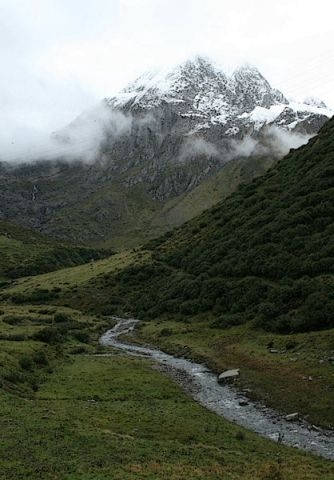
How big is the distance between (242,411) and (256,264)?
45920mm

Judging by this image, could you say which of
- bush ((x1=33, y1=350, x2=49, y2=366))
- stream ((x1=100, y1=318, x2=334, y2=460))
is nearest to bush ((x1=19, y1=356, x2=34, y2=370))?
bush ((x1=33, y1=350, x2=49, y2=366))

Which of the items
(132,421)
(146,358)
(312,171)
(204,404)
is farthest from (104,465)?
(312,171)

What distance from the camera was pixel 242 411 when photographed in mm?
46531

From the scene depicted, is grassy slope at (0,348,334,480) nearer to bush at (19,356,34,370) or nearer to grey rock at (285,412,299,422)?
bush at (19,356,34,370)

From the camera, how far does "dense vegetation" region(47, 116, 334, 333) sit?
7388cm

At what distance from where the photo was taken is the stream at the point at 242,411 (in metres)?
38.1

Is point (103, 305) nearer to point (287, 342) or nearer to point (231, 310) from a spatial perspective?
point (231, 310)

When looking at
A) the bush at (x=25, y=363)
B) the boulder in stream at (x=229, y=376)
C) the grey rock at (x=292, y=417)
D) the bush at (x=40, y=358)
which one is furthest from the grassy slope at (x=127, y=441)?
the boulder in stream at (x=229, y=376)

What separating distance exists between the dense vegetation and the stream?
14214 millimetres

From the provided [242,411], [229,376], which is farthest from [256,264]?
[242,411]

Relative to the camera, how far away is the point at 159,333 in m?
89.0

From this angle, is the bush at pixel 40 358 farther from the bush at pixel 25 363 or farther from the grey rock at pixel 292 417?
the grey rock at pixel 292 417

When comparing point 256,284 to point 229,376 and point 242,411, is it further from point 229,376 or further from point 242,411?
point 242,411

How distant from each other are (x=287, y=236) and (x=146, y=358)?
37.3 meters
